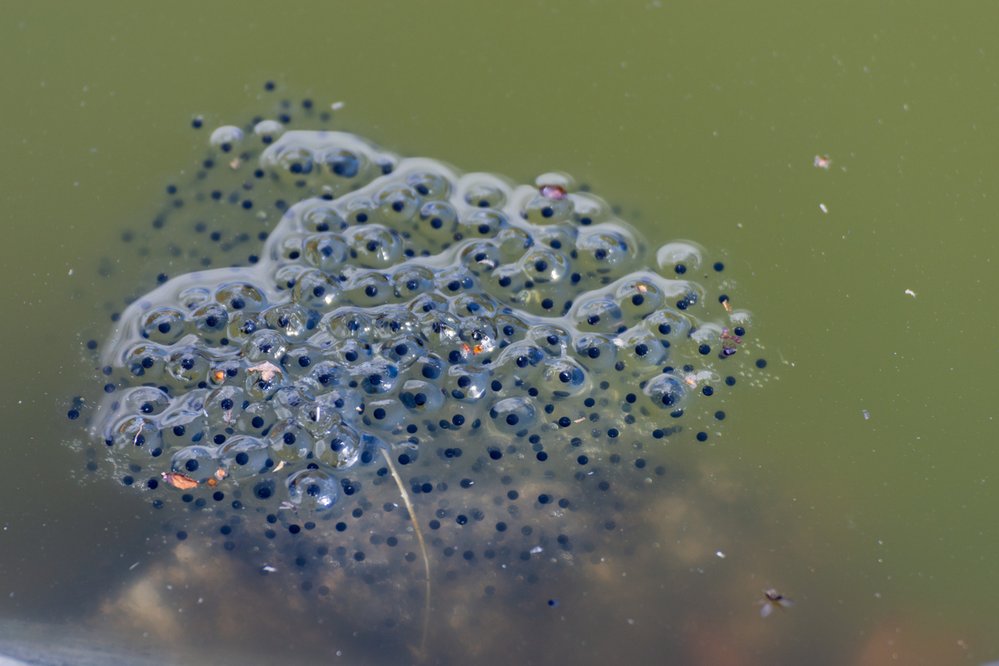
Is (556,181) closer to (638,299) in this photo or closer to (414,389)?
(638,299)

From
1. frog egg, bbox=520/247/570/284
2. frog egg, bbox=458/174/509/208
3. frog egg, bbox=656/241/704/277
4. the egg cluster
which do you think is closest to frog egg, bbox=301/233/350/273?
the egg cluster

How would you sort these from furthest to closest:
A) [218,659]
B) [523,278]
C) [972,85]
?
[972,85], [523,278], [218,659]

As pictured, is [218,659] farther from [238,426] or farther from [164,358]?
[164,358]

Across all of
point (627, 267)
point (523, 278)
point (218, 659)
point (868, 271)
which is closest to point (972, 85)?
point (868, 271)

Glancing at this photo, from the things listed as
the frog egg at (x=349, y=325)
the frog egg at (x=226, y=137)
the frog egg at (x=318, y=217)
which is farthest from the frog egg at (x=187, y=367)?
the frog egg at (x=226, y=137)

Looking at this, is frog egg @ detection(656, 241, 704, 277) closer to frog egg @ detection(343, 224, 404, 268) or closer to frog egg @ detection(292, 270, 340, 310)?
frog egg @ detection(343, 224, 404, 268)
